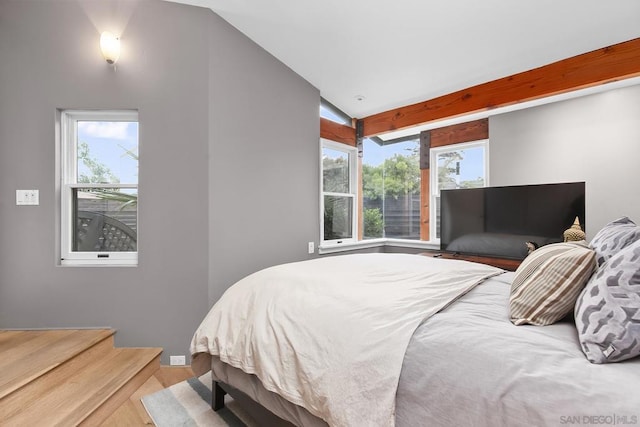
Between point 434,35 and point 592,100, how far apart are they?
179 cm

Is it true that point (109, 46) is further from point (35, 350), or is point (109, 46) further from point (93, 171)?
point (35, 350)

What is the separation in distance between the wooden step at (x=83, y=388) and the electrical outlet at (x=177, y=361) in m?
0.10

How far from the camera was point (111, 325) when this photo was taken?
237cm

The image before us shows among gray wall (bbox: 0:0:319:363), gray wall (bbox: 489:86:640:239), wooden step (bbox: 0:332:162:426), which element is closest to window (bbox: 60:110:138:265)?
gray wall (bbox: 0:0:319:363)

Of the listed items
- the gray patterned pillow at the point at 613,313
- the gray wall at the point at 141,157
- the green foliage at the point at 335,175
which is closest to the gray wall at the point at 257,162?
the gray wall at the point at 141,157

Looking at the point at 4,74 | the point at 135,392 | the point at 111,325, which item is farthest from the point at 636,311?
the point at 4,74

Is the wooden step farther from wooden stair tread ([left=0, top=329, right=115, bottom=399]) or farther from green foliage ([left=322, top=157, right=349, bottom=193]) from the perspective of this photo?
green foliage ([left=322, top=157, right=349, bottom=193])

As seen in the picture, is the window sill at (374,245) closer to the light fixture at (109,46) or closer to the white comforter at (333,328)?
the white comforter at (333,328)

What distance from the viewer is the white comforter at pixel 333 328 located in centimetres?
99

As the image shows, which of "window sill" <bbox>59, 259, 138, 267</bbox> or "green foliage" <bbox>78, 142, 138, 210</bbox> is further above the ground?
"green foliage" <bbox>78, 142, 138, 210</bbox>

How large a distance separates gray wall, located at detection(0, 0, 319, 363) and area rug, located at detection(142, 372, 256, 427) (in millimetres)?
444

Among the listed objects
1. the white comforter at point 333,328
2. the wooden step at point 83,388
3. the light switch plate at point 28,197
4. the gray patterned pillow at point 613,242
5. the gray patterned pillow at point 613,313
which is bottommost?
the wooden step at point 83,388

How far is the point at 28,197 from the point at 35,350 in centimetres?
114

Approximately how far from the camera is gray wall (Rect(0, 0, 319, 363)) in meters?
2.31
